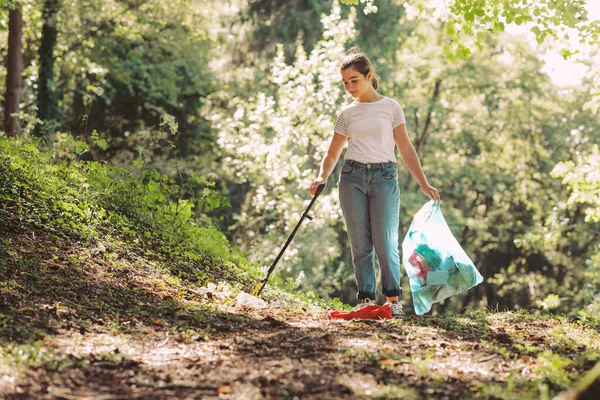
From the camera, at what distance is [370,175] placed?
5547 mm

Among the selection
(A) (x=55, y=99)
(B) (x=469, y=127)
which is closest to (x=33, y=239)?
(A) (x=55, y=99)

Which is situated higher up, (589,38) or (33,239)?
(589,38)

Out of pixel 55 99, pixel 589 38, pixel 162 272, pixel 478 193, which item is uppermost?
pixel 589 38

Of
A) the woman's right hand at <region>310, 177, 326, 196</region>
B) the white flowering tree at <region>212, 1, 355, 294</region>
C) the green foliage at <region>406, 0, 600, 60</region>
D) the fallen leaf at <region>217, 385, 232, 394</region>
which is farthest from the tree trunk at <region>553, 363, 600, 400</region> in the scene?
the white flowering tree at <region>212, 1, 355, 294</region>

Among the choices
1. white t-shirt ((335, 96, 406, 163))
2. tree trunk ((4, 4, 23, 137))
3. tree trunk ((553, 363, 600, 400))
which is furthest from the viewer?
tree trunk ((4, 4, 23, 137))

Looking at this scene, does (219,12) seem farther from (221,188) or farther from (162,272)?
(162,272)

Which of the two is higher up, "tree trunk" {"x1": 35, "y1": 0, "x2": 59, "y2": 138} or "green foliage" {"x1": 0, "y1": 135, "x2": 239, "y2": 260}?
"tree trunk" {"x1": 35, "y1": 0, "x2": 59, "y2": 138}

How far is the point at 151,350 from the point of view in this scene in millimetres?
3848

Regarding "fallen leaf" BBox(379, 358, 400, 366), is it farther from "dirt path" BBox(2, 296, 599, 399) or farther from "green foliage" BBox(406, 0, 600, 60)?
"green foliage" BBox(406, 0, 600, 60)

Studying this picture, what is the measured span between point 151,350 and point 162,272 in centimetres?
283

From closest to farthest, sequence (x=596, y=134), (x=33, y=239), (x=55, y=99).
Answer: (x=33, y=239)
(x=55, y=99)
(x=596, y=134)

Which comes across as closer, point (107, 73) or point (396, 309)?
point (396, 309)

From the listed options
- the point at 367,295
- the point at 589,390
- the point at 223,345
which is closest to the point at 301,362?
the point at 223,345

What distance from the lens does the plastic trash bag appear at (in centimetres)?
562
